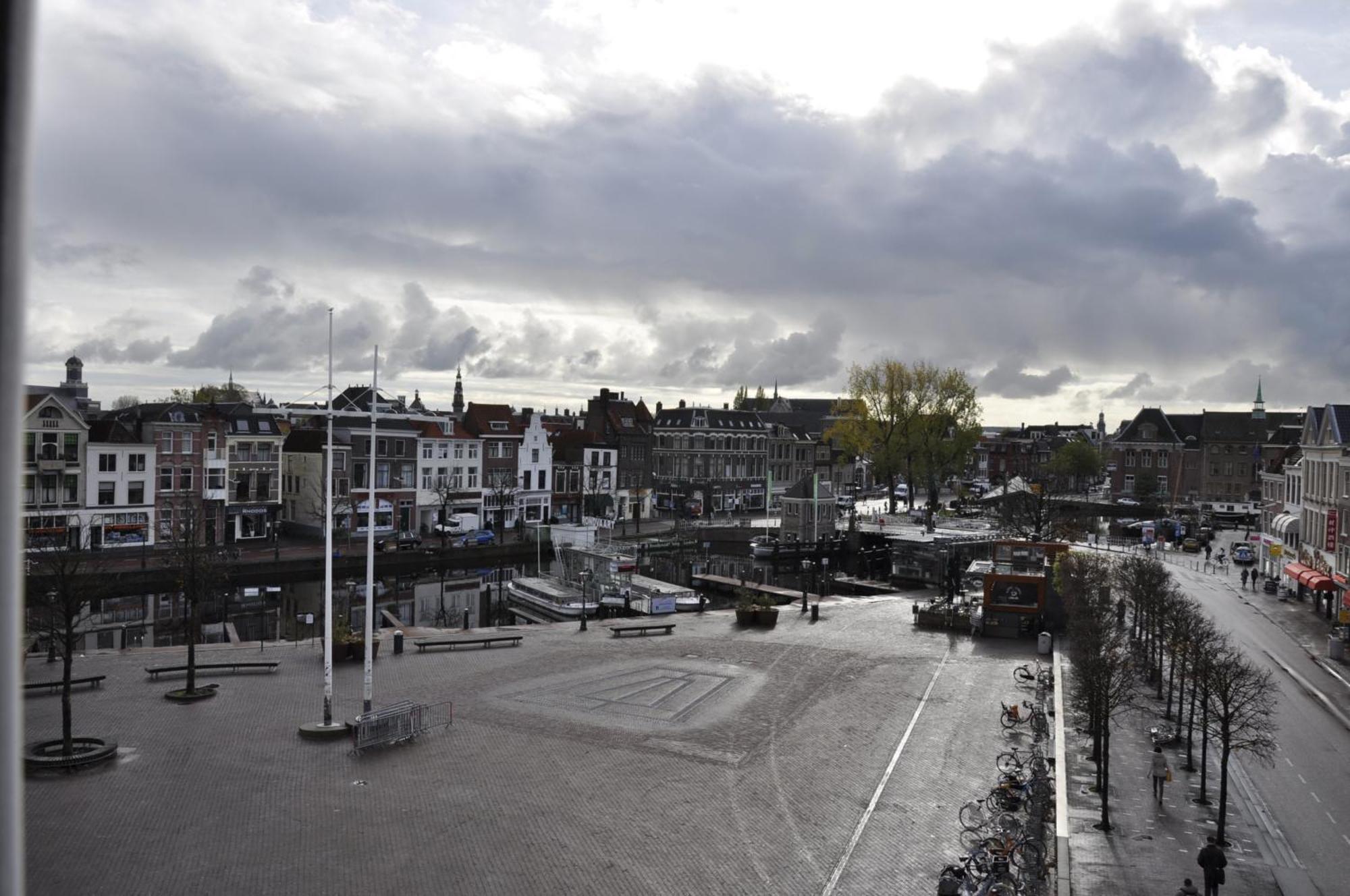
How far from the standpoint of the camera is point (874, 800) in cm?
2172

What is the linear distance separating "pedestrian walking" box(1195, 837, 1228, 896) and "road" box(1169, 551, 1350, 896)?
6.24ft

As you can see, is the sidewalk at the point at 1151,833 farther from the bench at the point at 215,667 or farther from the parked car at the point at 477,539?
the parked car at the point at 477,539

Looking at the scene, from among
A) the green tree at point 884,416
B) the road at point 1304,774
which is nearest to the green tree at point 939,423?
the green tree at point 884,416

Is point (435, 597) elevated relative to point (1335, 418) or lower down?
lower down

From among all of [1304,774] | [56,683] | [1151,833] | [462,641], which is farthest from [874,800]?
[56,683]

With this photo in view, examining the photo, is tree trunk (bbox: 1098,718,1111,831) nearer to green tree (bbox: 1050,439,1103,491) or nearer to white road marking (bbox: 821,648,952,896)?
white road marking (bbox: 821,648,952,896)

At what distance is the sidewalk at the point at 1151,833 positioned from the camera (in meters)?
18.3

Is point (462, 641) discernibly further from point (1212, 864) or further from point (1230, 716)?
point (1212, 864)

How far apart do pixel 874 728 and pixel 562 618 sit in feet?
81.2

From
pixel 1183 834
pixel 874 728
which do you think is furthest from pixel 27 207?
pixel 874 728

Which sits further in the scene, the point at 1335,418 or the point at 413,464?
the point at 413,464

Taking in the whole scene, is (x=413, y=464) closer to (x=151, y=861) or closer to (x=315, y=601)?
(x=315, y=601)

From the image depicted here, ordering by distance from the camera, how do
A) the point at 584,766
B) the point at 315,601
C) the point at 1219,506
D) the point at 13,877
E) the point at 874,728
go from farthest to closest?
the point at 1219,506 → the point at 315,601 → the point at 874,728 → the point at 584,766 → the point at 13,877

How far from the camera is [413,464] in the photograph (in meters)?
77.9
